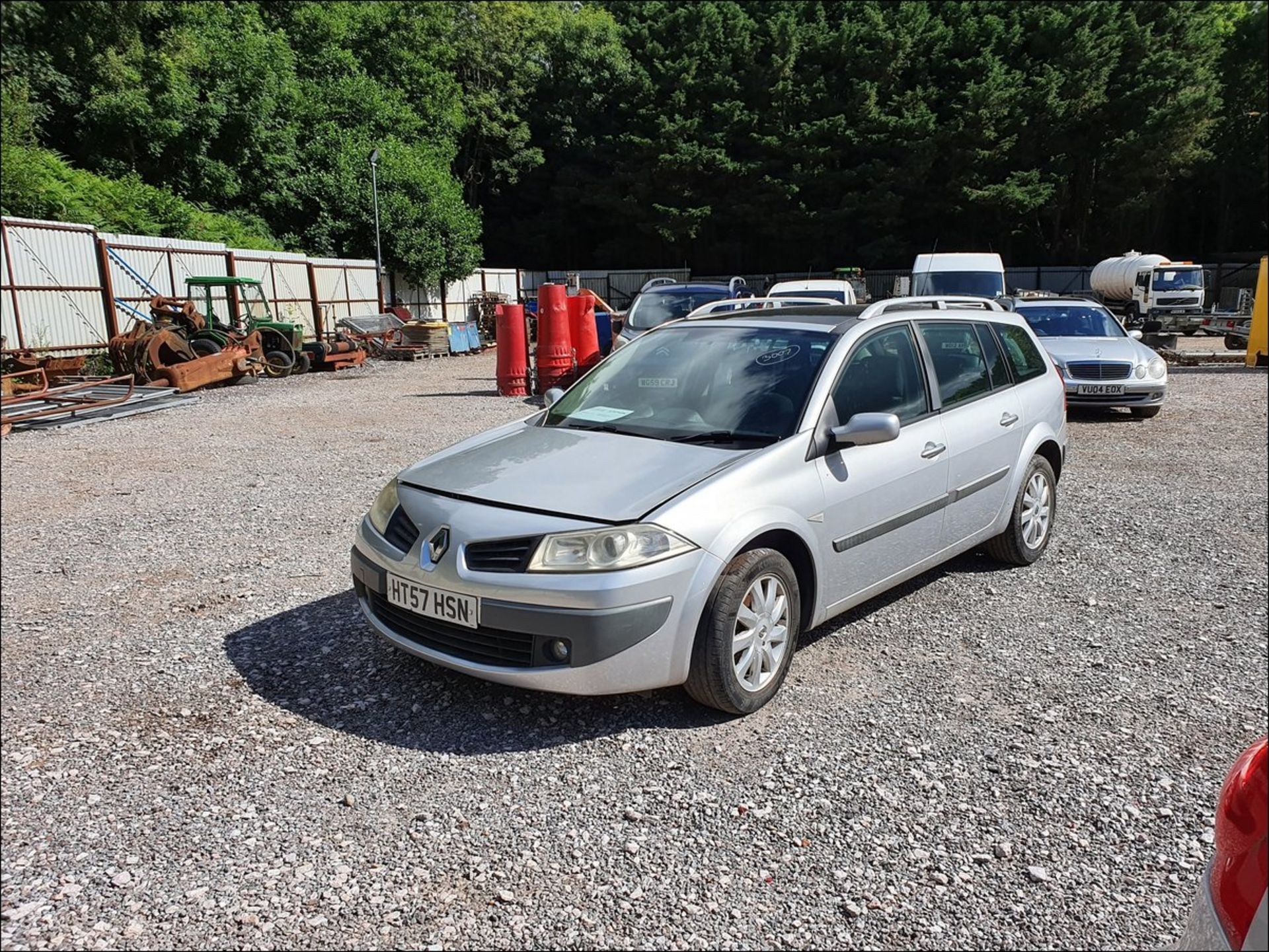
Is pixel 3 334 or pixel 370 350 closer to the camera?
pixel 3 334

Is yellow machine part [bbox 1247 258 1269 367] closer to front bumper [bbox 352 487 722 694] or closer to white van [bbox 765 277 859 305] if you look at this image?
white van [bbox 765 277 859 305]

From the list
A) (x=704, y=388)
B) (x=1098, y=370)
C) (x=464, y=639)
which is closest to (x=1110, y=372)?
(x=1098, y=370)

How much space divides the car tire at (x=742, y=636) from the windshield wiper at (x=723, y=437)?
1.63 ft

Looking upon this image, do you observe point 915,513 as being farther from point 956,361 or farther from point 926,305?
point 926,305

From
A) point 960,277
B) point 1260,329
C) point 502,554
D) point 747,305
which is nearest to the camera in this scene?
point 502,554

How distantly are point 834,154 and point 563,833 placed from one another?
42.5 metres

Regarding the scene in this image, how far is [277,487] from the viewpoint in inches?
270

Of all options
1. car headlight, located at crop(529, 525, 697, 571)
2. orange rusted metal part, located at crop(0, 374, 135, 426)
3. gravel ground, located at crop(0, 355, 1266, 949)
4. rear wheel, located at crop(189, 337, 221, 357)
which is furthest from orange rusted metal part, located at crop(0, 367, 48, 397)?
car headlight, located at crop(529, 525, 697, 571)

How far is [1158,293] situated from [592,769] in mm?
27846

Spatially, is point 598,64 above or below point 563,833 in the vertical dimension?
above

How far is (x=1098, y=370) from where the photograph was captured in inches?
416

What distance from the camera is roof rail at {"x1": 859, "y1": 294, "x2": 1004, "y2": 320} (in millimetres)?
4387

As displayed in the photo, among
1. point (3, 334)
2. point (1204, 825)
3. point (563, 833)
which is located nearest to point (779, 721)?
point (563, 833)

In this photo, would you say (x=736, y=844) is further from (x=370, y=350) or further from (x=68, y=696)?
(x=370, y=350)
